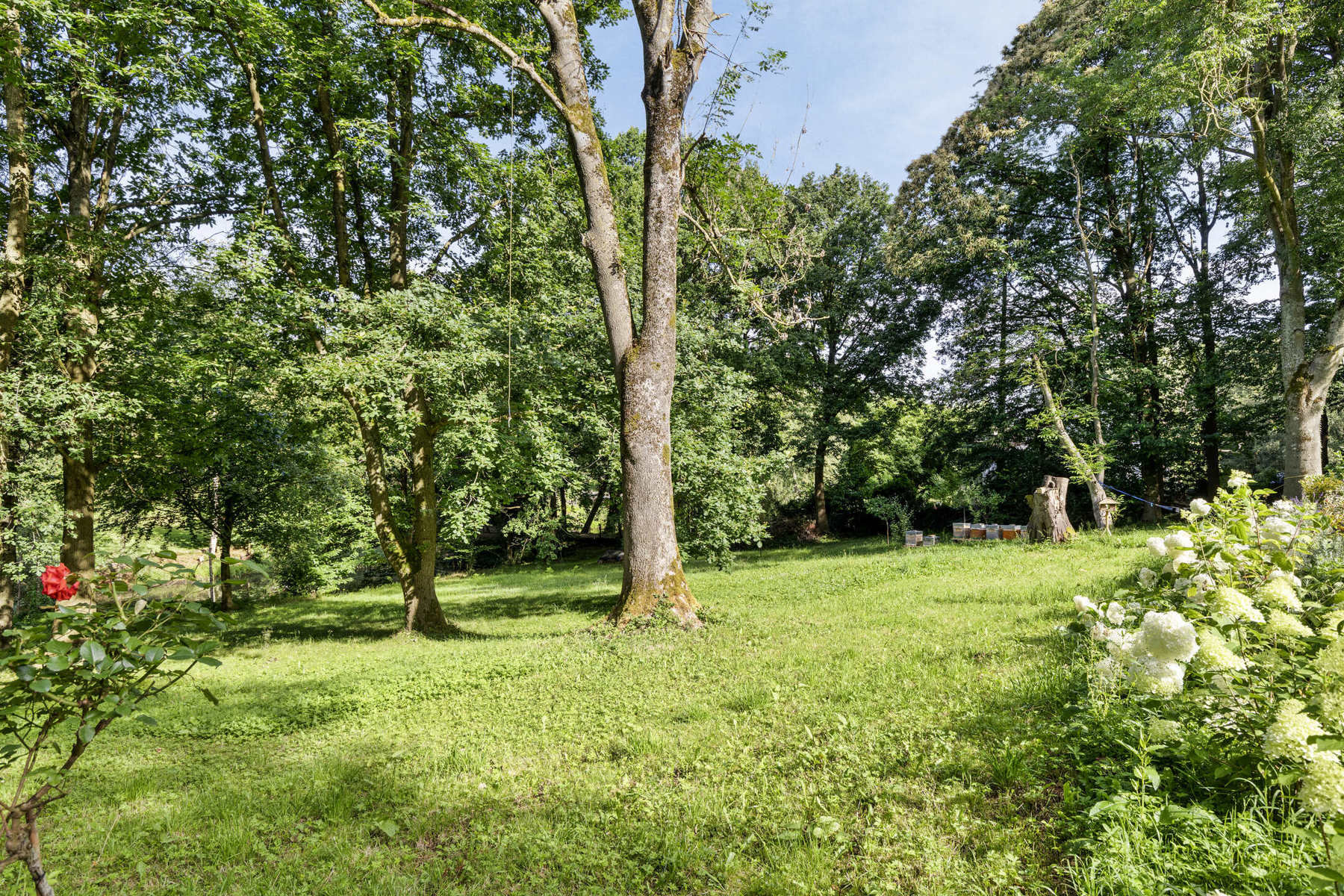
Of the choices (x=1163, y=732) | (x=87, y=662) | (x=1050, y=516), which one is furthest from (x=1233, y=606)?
(x=1050, y=516)

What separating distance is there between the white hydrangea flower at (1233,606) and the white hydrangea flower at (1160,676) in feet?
0.92

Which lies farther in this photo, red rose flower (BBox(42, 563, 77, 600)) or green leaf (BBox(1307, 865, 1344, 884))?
red rose flower (BBox(42, 563, 77, 600))

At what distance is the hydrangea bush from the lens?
166cm

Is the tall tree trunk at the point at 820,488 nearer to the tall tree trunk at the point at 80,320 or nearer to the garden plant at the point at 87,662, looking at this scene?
the tall tree trunk at the point at 80,320

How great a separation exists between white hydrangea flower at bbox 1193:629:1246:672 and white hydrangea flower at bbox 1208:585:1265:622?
0.10 m

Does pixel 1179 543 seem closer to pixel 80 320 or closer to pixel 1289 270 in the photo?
pixel 1289 270

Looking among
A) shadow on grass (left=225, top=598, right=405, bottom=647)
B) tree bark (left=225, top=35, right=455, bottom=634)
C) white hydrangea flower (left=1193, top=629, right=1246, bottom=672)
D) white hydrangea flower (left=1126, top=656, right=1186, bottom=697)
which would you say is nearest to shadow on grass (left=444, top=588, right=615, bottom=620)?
shadow on grass (left=225, top=598, right=405, bottom=647)

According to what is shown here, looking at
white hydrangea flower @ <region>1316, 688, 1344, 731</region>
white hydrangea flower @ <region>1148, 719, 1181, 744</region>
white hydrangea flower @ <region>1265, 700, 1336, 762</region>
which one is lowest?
white hydrangea flower @ <region>1148, 719, 1181, 744</region>

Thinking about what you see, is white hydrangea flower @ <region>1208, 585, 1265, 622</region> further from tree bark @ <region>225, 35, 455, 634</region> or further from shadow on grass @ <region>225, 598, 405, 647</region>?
shadow on grass @ <region>225, 598, 405, 647</region>

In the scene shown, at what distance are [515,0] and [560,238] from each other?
5051mm

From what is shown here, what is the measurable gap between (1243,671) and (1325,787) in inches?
26.0

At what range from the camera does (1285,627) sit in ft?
6.57

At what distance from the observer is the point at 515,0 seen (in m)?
8.76

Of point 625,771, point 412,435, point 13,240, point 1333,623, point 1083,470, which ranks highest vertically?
point 13,240
